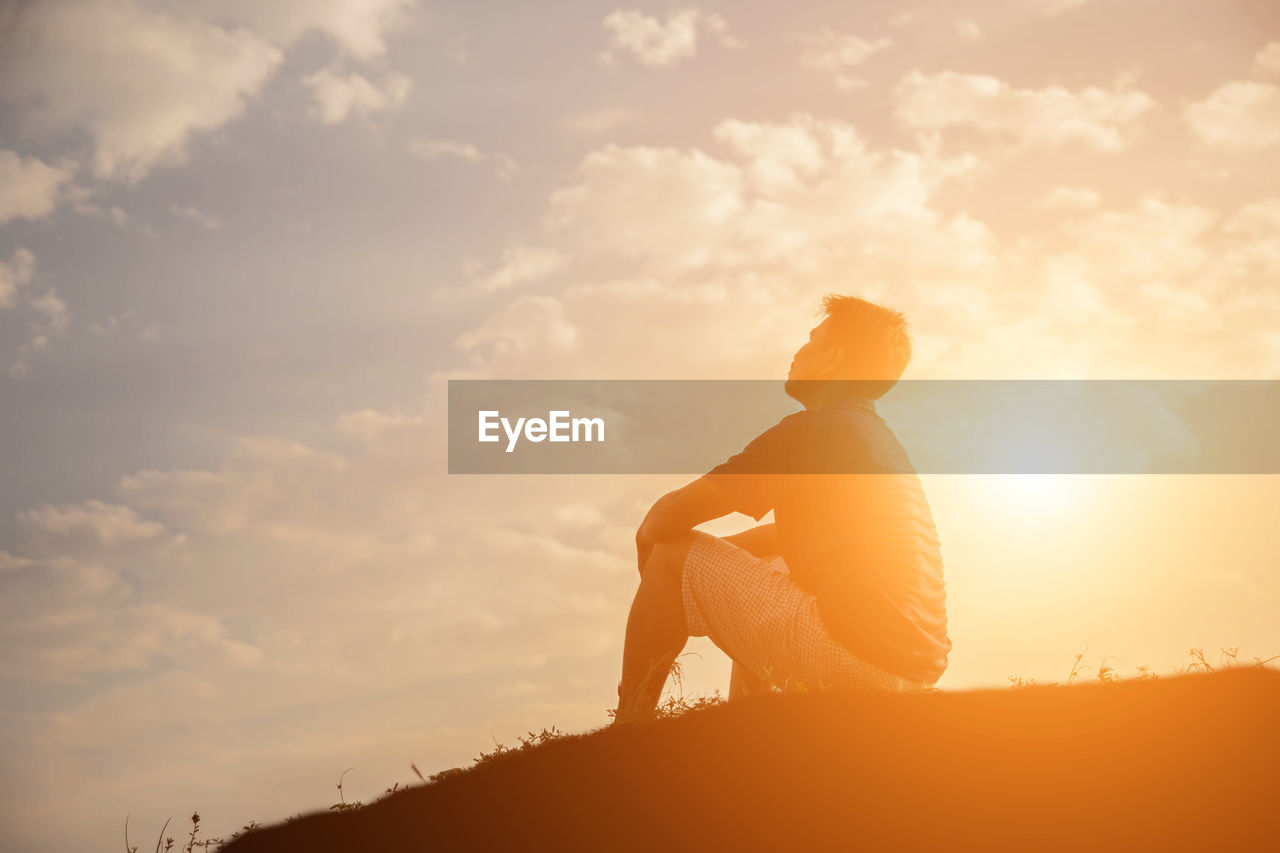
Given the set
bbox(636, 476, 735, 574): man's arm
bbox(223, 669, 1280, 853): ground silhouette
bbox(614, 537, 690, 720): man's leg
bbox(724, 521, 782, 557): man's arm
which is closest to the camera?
bbox(223, 669, 1280, 853): ground silhouette

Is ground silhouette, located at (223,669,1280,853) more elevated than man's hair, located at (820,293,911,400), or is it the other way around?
man's hair, located at (820,293,911,400)

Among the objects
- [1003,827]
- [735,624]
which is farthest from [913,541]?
[1003,827]

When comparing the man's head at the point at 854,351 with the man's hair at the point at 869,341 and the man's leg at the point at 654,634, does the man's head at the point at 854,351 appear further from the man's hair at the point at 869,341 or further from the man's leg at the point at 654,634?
the man's leg at the point at 654,634

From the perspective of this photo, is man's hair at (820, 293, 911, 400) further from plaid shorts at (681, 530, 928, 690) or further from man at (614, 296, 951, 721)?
plaid shorts at (681, 530, 928, 690)

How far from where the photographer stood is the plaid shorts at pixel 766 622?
5.18 metres

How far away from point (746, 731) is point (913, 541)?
1.21 meters

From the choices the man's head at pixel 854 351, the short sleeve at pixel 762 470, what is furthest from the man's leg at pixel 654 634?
the man's head at pixel 854 351

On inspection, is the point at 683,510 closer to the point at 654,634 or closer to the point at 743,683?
the point at 654,634

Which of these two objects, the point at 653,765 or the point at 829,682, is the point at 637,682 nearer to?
the point at 653,765

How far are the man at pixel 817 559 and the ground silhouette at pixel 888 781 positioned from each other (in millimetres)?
238

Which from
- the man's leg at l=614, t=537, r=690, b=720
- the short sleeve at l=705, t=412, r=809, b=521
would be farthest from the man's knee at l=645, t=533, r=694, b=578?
the short sleeve at l=705, t=412, r=809, b=521

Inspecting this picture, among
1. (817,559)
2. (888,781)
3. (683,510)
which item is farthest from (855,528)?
(888,781)

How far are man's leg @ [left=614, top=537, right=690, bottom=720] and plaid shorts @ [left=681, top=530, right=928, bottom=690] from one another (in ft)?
0.19

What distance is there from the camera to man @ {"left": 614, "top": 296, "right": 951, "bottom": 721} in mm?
5062
